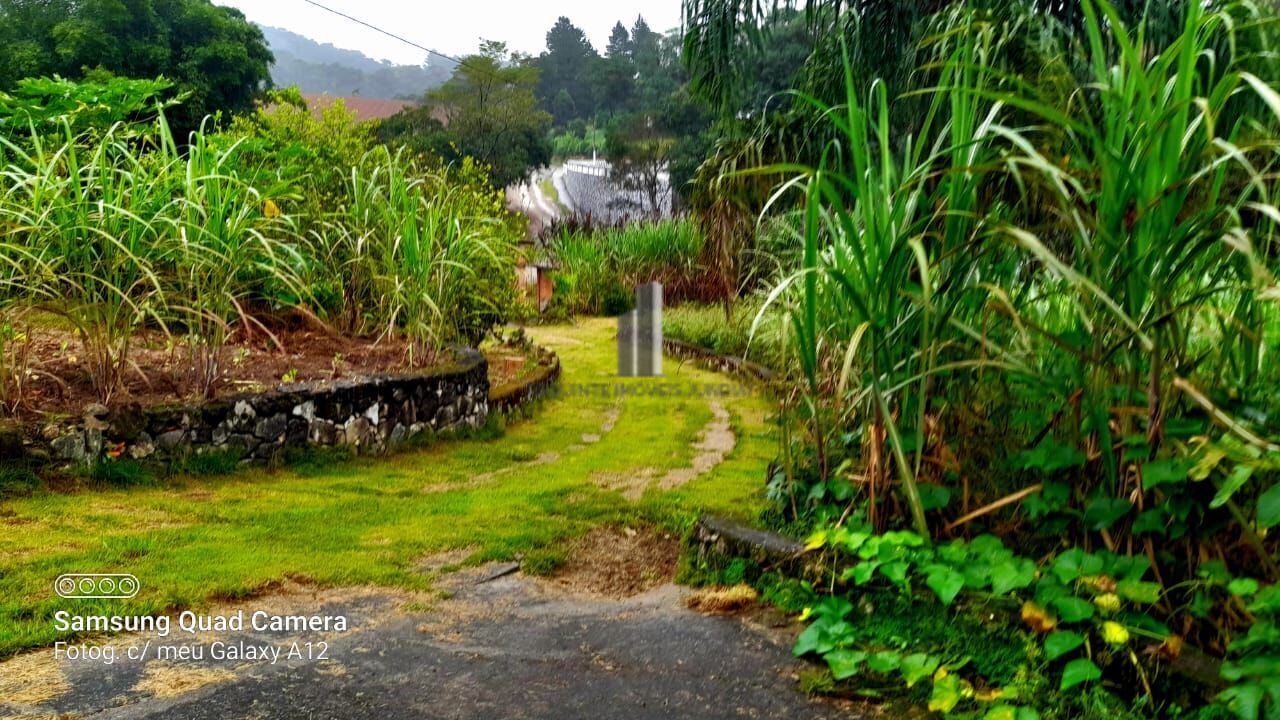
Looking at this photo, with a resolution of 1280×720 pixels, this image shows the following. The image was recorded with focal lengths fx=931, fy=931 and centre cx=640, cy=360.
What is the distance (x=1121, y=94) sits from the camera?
211cm

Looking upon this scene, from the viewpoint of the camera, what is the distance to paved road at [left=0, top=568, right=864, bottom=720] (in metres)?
1.87

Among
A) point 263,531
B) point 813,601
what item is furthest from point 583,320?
point 813,601

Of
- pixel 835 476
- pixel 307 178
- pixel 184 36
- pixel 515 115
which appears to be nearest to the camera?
pixel 835 476

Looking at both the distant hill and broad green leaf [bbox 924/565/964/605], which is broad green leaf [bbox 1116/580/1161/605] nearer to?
broad green leaf [bbox 924/565/964/605]

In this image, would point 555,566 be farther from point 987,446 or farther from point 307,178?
point 307,178

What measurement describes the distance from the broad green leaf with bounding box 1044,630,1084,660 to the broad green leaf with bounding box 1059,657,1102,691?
0.03 metres

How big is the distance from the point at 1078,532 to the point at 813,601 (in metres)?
0.66

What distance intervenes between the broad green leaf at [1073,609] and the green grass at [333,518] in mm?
1148

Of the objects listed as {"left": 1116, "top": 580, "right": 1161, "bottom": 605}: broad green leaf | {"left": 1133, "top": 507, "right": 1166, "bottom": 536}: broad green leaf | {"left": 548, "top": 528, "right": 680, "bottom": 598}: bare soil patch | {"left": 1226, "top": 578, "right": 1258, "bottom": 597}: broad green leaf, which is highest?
{"left": 1133, "top": 507, "right": 1166, "bottom": 536}: broad green leaf

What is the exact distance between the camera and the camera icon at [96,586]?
2414 millimetres

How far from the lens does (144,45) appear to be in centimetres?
2055

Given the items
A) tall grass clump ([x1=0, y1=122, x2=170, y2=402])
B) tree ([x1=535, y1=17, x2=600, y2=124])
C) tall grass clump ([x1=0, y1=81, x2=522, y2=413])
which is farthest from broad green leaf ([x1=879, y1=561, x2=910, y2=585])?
tree ([x1=535, y1=17, x2=600, y2=124])

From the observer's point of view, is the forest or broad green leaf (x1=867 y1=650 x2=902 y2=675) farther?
broad green leaf (x1=867 y1=650 x2=902 y2=675)

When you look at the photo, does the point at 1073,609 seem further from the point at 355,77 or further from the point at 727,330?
the point at 355,77
